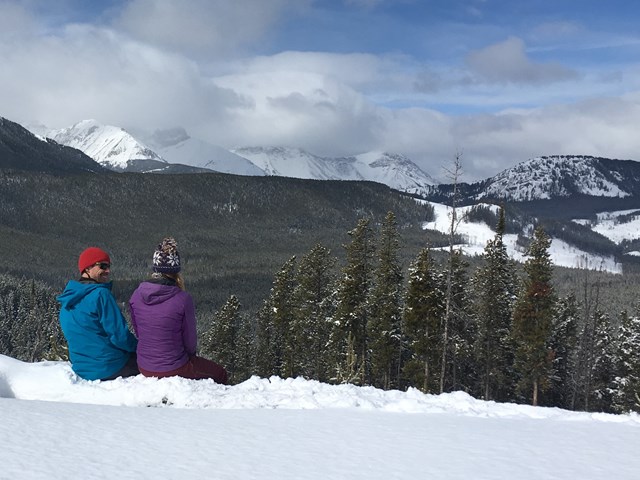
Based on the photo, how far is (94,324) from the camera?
27.0ft

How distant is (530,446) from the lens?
567cm

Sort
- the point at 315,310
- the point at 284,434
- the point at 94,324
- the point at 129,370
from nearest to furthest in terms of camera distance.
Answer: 1. the point at 284,434
2. the point at 94,324
3. the point at 129,370
4. the point at 315,310

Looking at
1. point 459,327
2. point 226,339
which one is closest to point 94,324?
point 459,327

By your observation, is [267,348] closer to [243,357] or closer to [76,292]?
[243,357]

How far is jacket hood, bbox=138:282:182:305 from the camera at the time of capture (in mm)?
8234

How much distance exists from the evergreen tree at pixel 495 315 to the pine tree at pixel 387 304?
5.74 metres

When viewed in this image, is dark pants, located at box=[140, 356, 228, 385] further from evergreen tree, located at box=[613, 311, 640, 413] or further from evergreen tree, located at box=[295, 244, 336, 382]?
evergreen tree, located at box=[613, 311, 640, 413]

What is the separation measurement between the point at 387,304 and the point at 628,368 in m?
18.1

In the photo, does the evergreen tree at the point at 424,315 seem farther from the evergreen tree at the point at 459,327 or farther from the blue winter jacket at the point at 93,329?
the blue winter jacket at the point at 93,329

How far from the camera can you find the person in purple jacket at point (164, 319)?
824 centimetres

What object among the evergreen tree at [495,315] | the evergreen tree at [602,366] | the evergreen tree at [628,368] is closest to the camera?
the evergreen tree at [628,368]

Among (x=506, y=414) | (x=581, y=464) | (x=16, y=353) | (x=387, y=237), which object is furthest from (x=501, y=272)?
(x=16, y=353)

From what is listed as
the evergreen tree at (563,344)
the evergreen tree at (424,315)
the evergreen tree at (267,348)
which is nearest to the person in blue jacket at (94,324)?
the evergreen tree at (424,315)

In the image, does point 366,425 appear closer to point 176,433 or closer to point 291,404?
point 291,404
